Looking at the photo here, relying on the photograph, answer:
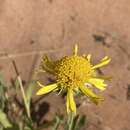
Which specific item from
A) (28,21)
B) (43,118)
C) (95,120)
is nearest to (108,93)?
(95,120)

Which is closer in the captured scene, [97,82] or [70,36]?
[97,82]

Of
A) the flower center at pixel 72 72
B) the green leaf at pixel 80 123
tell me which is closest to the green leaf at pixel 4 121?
the green leaf at pixel 80 123

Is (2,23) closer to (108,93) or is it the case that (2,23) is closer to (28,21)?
(28,21)

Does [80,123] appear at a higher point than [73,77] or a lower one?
lower

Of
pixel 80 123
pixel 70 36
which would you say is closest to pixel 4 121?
pixel 80 123

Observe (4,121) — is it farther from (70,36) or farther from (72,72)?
(70,36)
